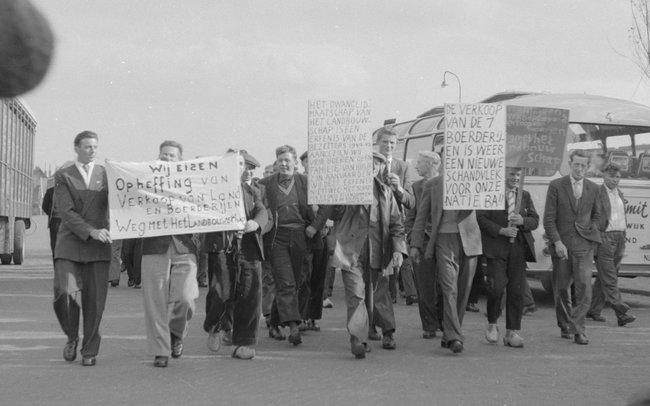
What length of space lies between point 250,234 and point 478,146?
2.46 m

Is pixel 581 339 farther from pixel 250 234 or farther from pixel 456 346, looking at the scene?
pixel 250 234

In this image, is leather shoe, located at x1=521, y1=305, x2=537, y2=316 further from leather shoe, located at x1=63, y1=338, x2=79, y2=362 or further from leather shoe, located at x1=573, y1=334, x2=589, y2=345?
leather shoe, located at x1=63, y1=338, x2=79, y2=362

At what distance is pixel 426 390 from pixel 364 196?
256 centimetres

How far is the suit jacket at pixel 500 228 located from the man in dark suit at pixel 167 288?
113 inches

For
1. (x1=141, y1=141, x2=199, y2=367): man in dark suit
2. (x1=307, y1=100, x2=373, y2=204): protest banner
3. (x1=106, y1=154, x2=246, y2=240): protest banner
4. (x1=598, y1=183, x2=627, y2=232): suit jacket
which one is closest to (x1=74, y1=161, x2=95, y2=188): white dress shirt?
(x1=106, y1=154, x2=246, y2=240): protest banner

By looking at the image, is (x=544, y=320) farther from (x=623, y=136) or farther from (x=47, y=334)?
(x=47, y=334)

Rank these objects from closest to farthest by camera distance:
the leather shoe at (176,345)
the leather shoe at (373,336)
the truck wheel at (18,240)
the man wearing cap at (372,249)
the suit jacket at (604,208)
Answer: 1. the leather shoe at (176,345)
2. the man wearing cap at (372,249)
3. the leather shoe at (373,336)
4. the suit jacket at (604,208)
5. the truck wheel at (18,240)

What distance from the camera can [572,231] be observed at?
9.21 metres

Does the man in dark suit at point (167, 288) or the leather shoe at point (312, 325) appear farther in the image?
the leather shoe at point (312, 325)

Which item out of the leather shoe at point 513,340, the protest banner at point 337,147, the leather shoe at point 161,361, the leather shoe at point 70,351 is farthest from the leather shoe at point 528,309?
the leather shoe at point 70,351

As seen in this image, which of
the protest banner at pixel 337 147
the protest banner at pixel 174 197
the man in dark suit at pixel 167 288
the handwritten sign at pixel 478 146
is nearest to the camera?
the man in dark suit at pixel 167 288

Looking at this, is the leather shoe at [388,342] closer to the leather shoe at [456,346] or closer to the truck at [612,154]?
the leather shoe at [456,346]

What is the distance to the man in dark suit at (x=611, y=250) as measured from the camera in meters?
10.4

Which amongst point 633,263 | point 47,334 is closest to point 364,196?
point 47,334
